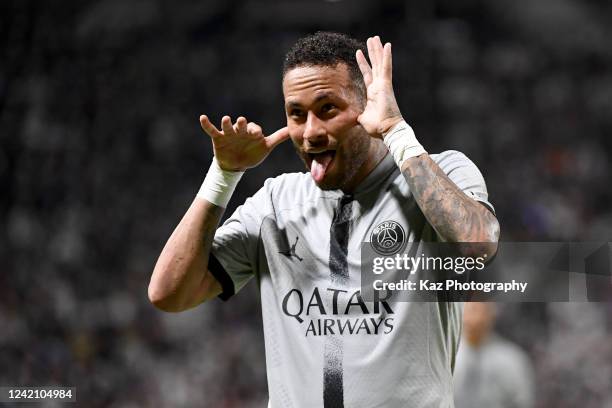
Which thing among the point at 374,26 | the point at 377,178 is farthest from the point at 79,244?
the point at 377,178

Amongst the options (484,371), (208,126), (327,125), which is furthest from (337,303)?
(484,371)

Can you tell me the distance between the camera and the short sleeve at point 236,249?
252cm

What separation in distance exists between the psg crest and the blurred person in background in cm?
254

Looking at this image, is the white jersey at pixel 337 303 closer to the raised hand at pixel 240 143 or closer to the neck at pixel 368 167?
the neck at pixel 368 167

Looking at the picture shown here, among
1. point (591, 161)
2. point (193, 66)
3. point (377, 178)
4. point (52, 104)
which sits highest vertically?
point (193, 66)

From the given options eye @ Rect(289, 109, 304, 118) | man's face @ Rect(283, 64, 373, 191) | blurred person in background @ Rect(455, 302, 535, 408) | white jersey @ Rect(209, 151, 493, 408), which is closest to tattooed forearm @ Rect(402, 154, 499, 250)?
white jersey @ Rect(209, 151, 493, 408)

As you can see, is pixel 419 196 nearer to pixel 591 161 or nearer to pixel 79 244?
pixel 79 244

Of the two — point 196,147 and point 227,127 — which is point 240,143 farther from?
point 196,147

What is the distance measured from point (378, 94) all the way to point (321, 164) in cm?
25

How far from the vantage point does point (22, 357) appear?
645 centimetres

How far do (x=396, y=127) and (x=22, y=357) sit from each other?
4.97m

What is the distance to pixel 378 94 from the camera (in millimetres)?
2314

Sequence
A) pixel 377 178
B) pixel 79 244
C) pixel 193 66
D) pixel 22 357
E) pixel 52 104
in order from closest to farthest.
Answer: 1. pixel 377 178
2. pixel 22 357
3. pixel 79 244
4. pixel 52 104
5. pixel 193 66

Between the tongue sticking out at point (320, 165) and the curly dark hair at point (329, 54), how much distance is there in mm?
205
